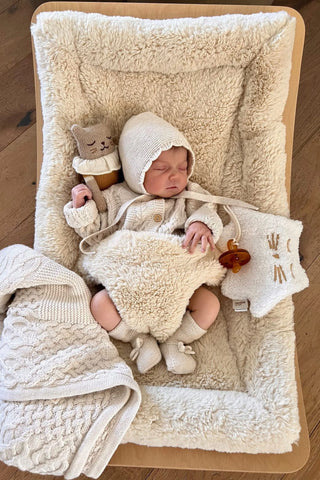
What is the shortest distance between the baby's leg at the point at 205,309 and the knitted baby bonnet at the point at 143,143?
272 mm

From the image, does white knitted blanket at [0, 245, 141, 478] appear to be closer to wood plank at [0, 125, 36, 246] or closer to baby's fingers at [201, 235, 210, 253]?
baby's fingers at [201, 235, 210, 253]

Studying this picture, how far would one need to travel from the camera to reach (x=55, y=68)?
0.94m

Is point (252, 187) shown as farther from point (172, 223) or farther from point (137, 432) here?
point (137, 432)

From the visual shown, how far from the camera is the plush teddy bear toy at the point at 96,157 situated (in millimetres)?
930

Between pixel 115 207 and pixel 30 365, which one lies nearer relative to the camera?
pixel 30 365

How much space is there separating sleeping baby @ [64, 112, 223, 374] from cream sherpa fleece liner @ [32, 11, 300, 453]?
1.8 inches

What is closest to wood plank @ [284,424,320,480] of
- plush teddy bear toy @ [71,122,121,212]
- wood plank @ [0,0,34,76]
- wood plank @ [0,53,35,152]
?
plush teddy bear toy @ [71,122,121,212]

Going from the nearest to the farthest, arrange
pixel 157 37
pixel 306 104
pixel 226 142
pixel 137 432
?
pixel 137 432, pixel 157 37, pixel 226 142, pixel 306 104

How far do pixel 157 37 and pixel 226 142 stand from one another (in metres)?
0.28

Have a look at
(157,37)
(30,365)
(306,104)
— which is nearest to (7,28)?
(157,37)

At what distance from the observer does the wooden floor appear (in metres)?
1.20

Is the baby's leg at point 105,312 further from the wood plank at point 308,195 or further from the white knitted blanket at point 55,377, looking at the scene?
the wood plank at point 308,195

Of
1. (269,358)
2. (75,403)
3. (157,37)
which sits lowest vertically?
(269,358)

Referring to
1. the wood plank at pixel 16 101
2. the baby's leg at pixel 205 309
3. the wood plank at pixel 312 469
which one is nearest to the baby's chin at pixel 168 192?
the baby's leg at pixel 205 309
